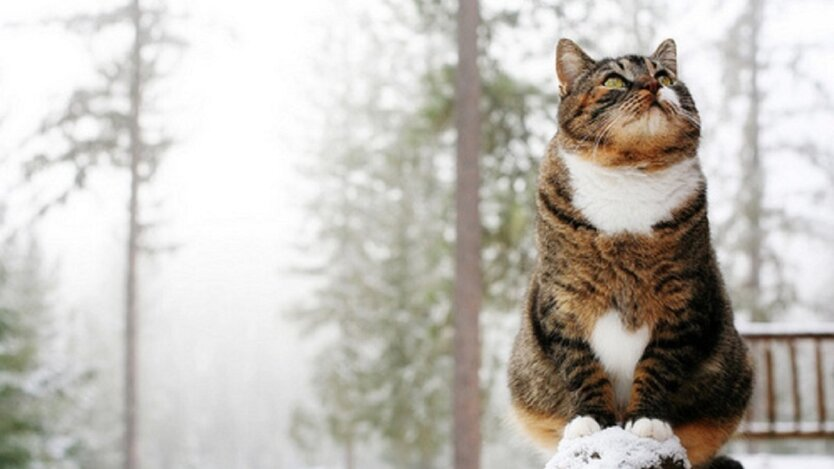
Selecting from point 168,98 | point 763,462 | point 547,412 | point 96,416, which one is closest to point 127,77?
point 168,98


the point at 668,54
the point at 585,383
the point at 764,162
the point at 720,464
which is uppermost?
the point at 764,162

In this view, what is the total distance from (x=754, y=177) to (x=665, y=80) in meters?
10.6

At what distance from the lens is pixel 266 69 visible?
16938mm

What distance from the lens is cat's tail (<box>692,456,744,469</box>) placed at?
91.2 inches

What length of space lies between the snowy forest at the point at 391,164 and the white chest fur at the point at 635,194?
4.15 meters

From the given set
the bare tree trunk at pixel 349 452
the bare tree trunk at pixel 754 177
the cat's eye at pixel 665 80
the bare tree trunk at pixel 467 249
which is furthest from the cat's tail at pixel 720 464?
the bare tree trunk at pixel 349 452

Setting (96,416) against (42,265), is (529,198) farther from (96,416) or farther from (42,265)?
(96,416)

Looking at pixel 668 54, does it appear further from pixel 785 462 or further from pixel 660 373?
pixel 785 462

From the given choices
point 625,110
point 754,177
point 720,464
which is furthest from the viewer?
point 754,177

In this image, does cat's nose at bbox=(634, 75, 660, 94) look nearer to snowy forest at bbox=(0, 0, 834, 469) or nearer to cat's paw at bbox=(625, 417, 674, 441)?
cat's paw at bbox=(625, 417, 674, 441)

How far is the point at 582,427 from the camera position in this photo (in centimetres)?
203

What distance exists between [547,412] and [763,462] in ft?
12.7

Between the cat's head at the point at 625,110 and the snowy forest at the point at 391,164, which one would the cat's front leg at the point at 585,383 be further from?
the snowy forest at the point at 391,164

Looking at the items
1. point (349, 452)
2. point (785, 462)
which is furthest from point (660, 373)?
point (349, 452)
